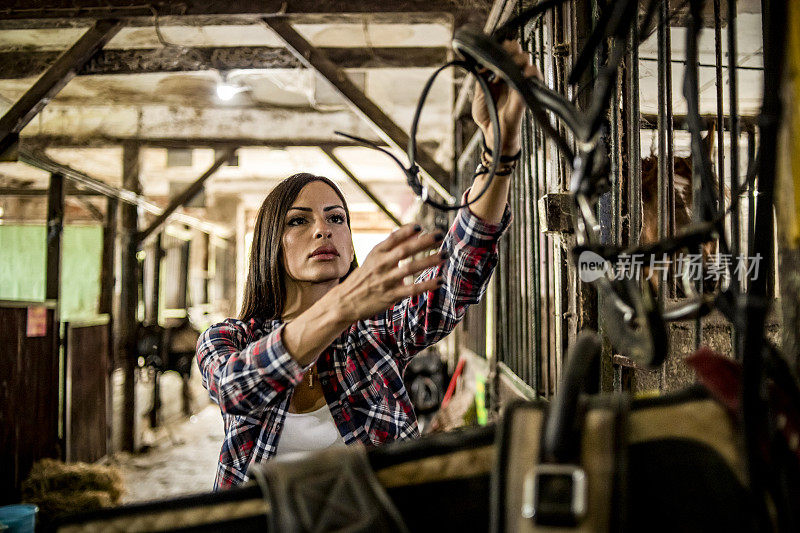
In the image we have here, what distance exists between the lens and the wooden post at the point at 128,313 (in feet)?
18.9

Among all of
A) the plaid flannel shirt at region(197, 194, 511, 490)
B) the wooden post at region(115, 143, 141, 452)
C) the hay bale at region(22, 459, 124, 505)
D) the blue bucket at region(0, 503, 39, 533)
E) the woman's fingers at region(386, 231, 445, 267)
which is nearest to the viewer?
the woman's fingers at region(386, 231, 445, 267)

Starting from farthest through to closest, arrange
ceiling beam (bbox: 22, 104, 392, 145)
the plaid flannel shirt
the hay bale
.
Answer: ceiling beam (bbox: 22, 104, 392, 145) → the hay bale → the plaid flannel shirt

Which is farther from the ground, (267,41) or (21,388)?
(267,41)

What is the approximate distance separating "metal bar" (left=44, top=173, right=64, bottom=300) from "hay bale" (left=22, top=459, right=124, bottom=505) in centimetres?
124

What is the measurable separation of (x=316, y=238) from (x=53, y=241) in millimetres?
3866

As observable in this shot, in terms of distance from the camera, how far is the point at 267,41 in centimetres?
421

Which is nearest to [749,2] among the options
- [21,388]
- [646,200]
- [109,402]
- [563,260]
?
[646,200]

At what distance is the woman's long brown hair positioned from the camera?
4.69 ft

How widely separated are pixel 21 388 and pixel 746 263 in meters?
4.55

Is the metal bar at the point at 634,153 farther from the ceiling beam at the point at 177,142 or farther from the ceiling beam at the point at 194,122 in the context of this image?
the ceiling beam at the point at 194,122

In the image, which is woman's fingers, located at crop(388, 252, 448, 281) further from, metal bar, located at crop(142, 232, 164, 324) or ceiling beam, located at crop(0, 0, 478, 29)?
metal bar, located at crop(142, 232, 164, 324)

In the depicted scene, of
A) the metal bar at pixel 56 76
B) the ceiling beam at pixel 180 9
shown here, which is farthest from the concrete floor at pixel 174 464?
the ceiling beam at pixel 180 9

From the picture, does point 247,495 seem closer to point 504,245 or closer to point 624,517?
point 624,517

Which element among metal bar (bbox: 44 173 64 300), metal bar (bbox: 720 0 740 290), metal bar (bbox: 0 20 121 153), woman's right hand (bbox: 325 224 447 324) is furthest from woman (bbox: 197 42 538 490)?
metal bar (bbox: 44 173 64 300)
